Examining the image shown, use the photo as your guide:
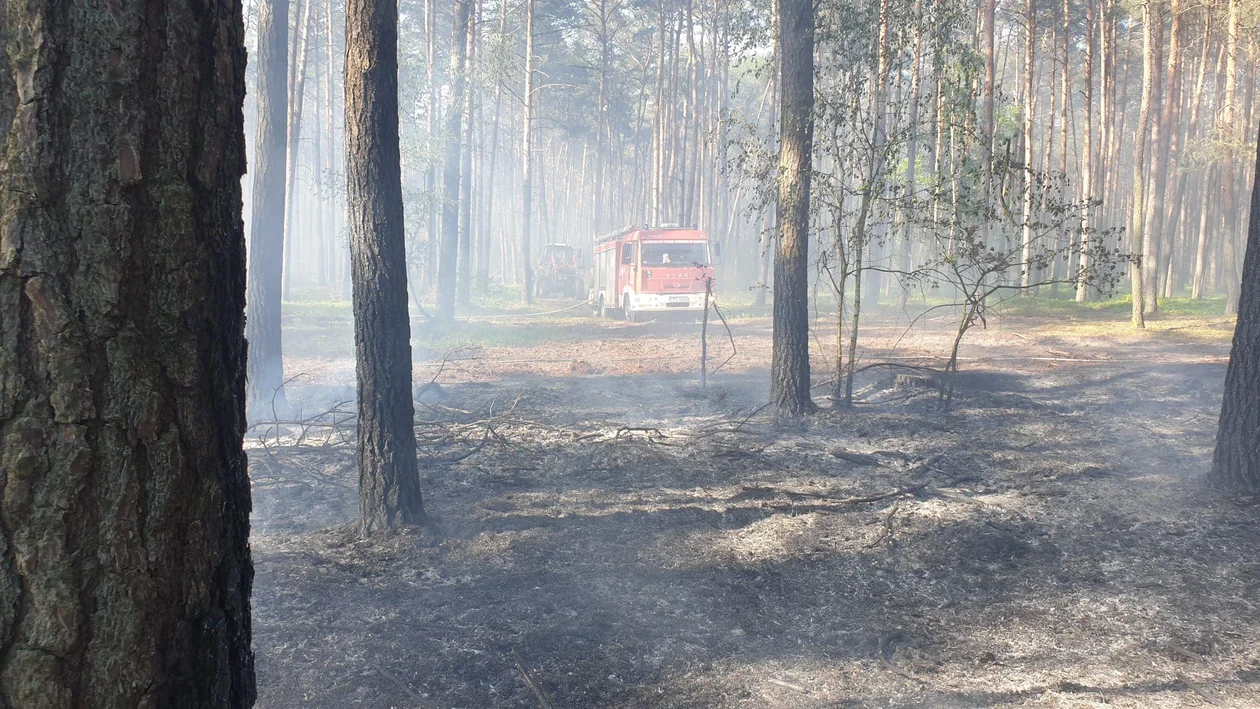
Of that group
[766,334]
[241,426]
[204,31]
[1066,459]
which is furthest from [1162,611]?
[766,334]

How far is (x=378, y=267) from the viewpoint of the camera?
619 centimetres

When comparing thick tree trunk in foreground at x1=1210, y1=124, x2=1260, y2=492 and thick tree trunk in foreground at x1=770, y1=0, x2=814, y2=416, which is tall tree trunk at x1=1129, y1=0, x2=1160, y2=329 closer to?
thick tree trunk in foreground at x1=770, y1=0, x2=814, y2=416

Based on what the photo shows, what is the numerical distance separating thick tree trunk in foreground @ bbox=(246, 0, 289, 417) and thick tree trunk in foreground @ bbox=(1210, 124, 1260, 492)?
10.1m

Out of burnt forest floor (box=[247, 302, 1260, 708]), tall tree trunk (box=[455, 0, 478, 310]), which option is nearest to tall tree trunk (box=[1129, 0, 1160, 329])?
burnt forest floor (box=[247, 302, 1260, 708])

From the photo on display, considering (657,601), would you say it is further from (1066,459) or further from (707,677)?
(1066,459)

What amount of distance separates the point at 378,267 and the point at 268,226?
5.24m

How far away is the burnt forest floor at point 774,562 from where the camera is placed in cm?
430

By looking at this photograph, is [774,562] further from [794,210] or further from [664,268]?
[664,268]

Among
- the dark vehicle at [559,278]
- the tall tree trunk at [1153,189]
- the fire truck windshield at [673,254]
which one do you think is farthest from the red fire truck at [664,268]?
the dark vehicle at [559,278]

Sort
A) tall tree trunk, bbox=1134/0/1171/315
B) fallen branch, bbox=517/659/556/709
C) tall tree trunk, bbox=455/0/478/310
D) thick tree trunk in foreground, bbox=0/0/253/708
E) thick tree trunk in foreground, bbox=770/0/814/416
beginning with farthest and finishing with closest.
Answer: tall tree trunk, bbox=455/0/478/310 → tall tree trunk, bbox=1134/0/1171/315 → thick tree trunk in foreground, bbox=770/0/814/416 → fallen branch, bbox=517/659/556/709 → thick tree trunk in foreground, bbox=0/0/253/708

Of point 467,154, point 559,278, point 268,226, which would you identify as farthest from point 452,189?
point 559,278

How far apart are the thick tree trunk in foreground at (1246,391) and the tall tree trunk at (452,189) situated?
19.0 m

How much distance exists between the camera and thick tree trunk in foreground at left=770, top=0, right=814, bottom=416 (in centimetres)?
971

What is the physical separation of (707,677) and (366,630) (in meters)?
2.11
